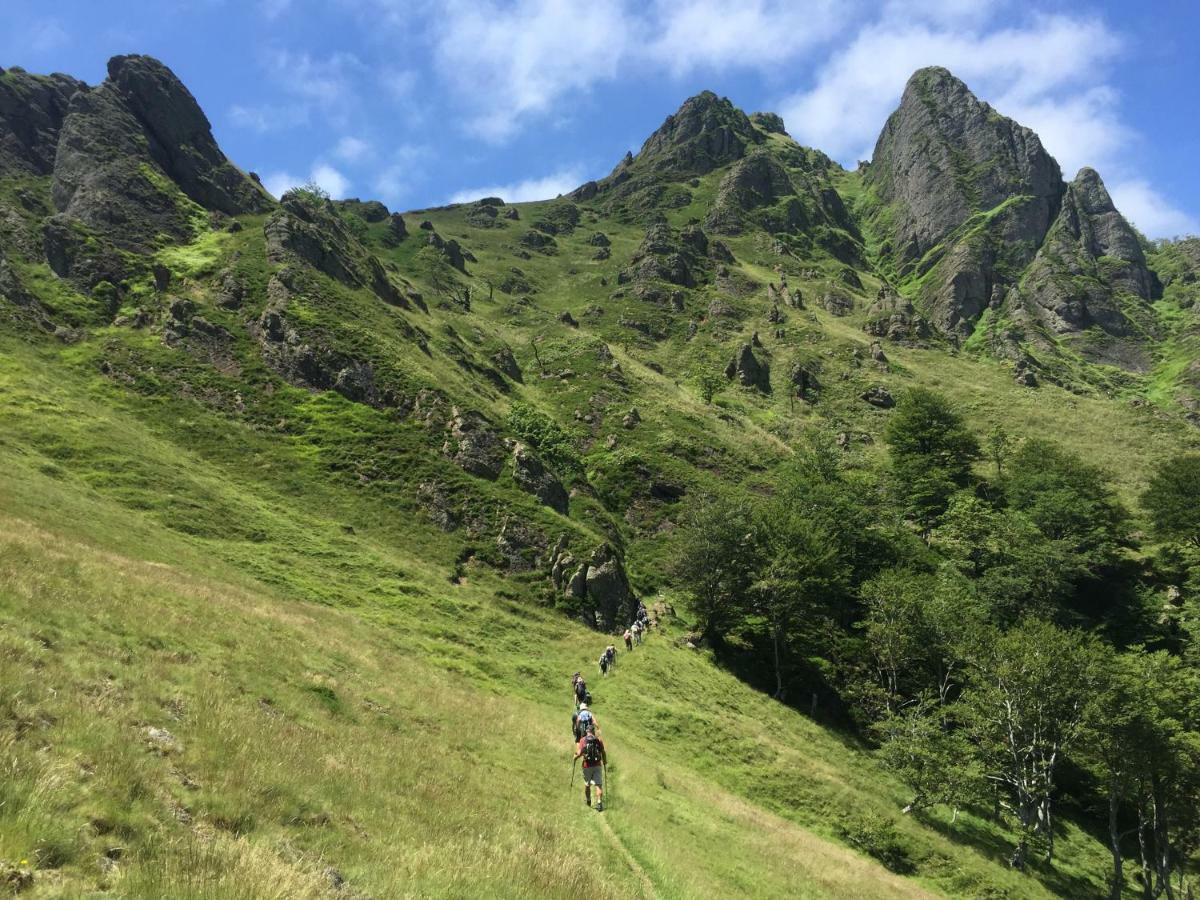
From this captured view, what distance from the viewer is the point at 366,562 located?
44.8m

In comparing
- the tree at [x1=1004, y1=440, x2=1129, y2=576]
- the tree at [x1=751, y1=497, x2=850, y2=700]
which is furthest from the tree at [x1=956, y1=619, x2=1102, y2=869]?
the tree at [x1=1004, y1=440, x2=1129, y2=576]

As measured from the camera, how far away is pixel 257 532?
42.8m

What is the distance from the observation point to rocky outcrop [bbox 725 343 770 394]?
5192 inches

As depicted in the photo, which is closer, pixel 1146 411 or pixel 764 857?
pixel 764 857

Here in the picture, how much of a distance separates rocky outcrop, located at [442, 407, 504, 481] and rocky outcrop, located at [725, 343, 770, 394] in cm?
7842

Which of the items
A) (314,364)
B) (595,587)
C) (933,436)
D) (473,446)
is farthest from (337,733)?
(933,436)

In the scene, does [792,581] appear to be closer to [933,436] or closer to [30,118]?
[933,436]

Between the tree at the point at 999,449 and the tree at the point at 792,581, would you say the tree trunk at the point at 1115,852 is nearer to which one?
the tree at the point at 792,581

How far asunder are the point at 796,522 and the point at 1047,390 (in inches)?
4502

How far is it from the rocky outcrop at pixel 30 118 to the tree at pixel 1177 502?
509ft

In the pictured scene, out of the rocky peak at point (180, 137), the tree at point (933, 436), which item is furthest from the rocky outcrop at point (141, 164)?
the tree at point (933, 436)

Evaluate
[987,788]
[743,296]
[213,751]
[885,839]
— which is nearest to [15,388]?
[213,751]

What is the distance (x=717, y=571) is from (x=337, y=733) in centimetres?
4488

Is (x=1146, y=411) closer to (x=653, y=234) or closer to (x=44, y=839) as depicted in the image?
(x=653, y=234)
